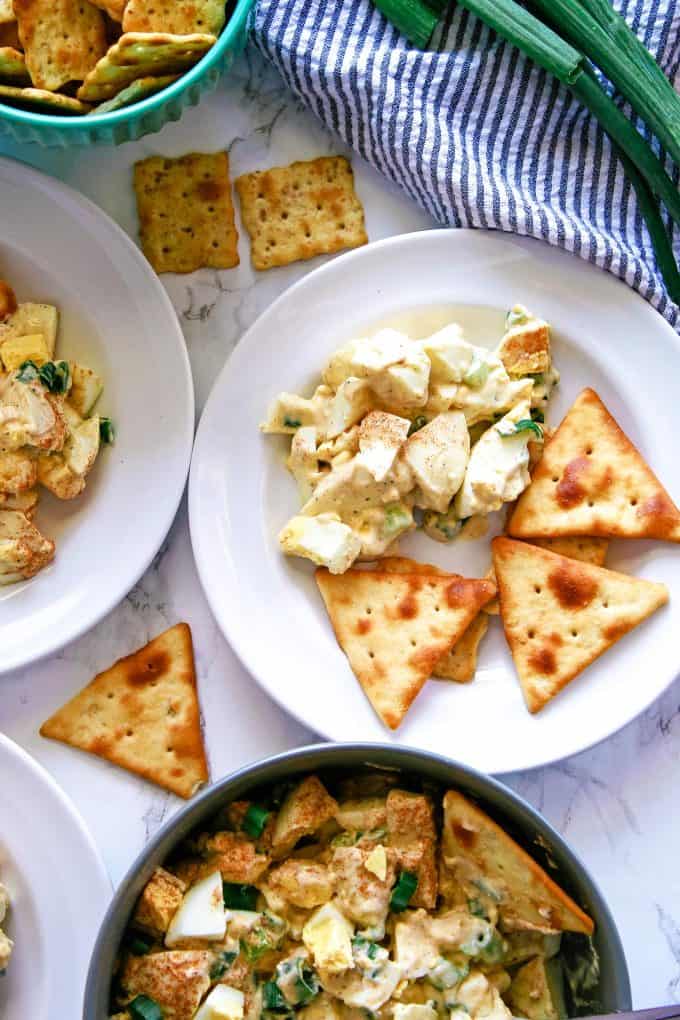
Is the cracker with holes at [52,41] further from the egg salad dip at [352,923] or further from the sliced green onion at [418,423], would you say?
the egg salad dip at [352,923]

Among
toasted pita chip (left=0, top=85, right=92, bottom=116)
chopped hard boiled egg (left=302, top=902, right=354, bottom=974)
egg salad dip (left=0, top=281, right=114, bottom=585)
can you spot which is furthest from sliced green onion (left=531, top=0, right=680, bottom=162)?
chopped hard boiled egg (left=302, top=902, right=354, bottom=974)

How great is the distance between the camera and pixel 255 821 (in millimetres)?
2191

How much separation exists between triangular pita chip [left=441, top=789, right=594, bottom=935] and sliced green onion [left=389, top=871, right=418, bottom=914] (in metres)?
0.07

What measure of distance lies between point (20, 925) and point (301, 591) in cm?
83

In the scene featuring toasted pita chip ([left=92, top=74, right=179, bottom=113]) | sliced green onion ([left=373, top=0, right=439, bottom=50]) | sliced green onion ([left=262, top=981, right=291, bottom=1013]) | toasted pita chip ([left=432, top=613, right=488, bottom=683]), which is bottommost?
sliced green onion ([left=262, top=981, right=291, bottom=1013])

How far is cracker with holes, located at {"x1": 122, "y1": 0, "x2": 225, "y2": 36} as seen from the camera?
6.95 ft

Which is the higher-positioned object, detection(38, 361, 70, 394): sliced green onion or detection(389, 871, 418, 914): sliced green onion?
detection(38, 361, 70, 394): sliced green onion

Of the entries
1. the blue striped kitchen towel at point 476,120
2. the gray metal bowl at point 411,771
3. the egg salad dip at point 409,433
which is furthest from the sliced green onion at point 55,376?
the gray metal bowl at point 411,771

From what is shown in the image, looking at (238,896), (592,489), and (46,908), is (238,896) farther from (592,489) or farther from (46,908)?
(592,489)

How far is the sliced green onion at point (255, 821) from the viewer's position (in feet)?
7.18

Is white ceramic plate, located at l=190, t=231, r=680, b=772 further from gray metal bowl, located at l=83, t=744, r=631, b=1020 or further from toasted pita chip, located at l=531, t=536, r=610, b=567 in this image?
gray metal bowl, located at l=83, t=744, r=631, b=1020

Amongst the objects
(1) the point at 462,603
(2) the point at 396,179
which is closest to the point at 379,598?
(1) the point at 462,603

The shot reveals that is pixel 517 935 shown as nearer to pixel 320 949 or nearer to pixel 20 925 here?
pixel 320 949

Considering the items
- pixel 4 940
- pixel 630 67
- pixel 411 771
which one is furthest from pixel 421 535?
pixel 4 940
